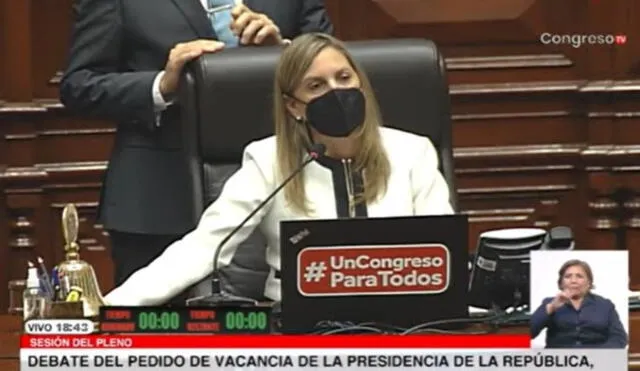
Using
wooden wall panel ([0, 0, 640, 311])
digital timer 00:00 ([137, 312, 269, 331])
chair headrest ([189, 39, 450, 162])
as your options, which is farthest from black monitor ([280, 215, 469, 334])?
wooden wall panel ([0, 0, 640, 311])

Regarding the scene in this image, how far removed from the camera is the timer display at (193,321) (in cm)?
180

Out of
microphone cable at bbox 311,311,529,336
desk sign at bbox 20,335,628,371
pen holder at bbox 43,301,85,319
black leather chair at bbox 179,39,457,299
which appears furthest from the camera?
black leather chair at bbox 179,39,457,299

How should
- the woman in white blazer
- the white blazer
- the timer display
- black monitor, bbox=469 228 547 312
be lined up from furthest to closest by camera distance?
the woman in white blazer → the white blazer → black monitor, bbox=469 228 547 312 → the timer display

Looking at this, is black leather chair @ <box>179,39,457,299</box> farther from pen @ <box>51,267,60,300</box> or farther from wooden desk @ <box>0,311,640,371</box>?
pen @ <box>51,267,60,300</box>

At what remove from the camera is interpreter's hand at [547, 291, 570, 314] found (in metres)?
1.72

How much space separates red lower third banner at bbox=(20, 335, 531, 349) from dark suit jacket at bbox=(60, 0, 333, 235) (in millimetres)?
1166

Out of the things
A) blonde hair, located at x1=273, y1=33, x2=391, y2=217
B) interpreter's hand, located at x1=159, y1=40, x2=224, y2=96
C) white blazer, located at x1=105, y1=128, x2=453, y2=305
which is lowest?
white blazer, located at x1=105, y1=128, x2=453, y2=305

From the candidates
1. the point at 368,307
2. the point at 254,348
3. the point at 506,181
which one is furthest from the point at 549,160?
the point at 254,348

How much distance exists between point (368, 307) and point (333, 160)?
2.11ft

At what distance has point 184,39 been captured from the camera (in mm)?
2926

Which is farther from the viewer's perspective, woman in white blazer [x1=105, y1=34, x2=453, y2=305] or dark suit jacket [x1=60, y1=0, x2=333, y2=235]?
dark suit jacket [x1=60, y1=0, x2=333, y2=235]

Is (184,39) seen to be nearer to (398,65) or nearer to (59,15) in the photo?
(398,65)

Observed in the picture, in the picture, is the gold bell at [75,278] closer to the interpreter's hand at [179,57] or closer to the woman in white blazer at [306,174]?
the woman in white blazer at [306,174]

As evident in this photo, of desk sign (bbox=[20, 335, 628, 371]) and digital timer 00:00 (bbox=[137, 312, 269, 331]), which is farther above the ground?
digital timer 00:00 (bbox=[137, 312, 269, 331])
